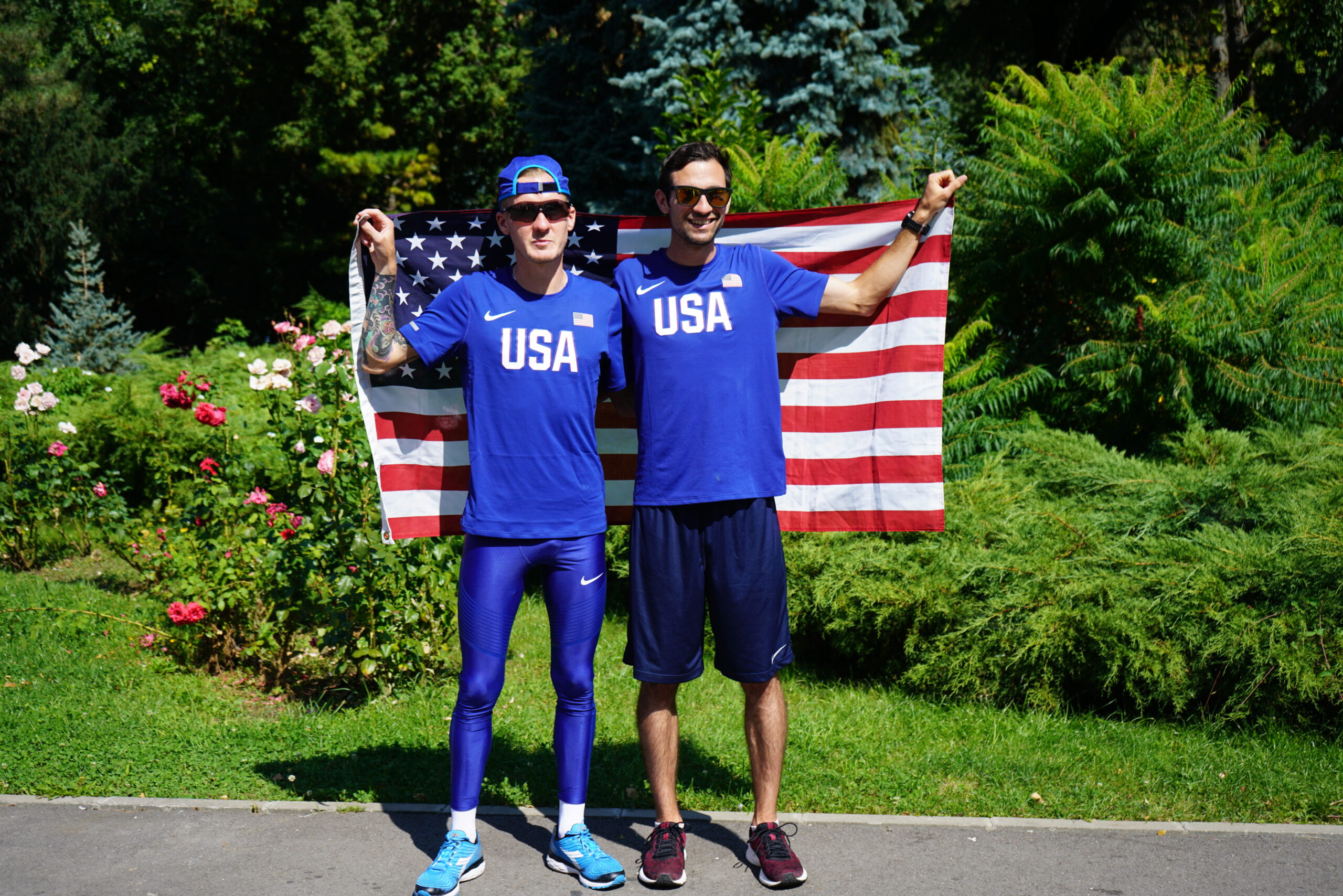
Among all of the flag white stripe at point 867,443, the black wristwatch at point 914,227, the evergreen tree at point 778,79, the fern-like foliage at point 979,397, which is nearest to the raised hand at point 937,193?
the black wristwatch at point 914,227

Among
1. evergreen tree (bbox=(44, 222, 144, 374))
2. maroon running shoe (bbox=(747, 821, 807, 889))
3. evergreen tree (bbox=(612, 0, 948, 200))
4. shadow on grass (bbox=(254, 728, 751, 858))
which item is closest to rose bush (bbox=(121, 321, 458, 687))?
shadow on grass (bbox=(254, 728, 751, 858))

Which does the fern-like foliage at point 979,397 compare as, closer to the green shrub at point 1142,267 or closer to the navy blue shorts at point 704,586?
the green shrub at point 1142,267

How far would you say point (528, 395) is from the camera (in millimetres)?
3691

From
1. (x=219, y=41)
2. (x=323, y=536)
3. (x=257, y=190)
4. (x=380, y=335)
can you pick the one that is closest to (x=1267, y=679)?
(x=380, y=335)

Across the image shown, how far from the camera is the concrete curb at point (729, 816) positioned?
4070mm

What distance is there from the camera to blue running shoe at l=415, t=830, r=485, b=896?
3.63m

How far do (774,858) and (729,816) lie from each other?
1.92 ft

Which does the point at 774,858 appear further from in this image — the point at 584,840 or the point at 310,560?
the point at 310,560

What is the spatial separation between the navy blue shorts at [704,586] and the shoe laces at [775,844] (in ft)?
1.81

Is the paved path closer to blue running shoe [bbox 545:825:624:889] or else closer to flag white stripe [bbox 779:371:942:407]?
blue running shoe [bbox 545:825:624:889]

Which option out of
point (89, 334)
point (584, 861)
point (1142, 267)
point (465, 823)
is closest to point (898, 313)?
point (584, 861)

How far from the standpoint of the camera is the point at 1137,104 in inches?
279

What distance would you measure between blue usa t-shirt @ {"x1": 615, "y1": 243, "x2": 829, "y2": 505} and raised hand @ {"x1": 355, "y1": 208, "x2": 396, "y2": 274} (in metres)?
0.87

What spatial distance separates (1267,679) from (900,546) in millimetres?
1808
